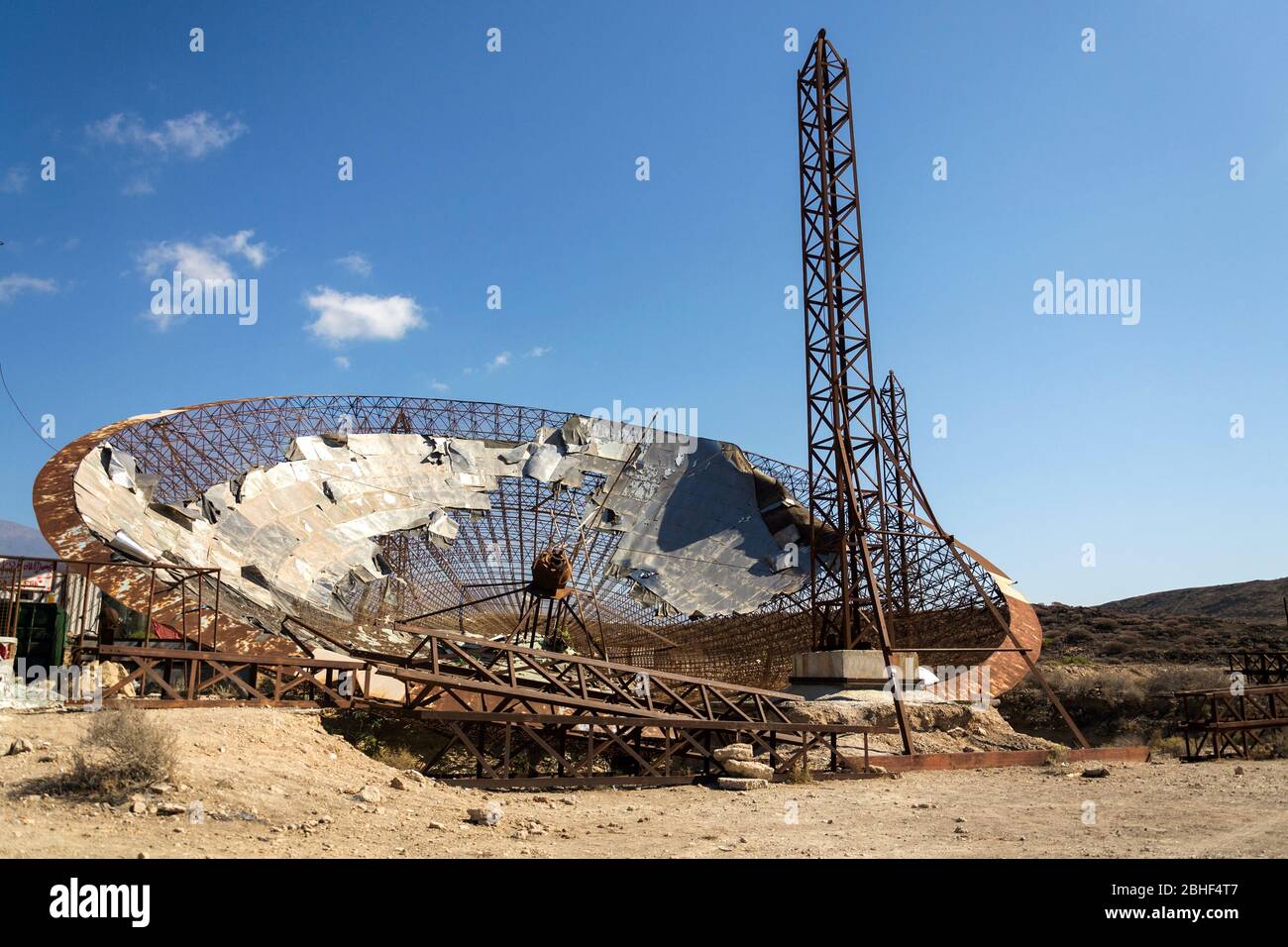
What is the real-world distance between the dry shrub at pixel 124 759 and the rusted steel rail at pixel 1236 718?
2358 cm

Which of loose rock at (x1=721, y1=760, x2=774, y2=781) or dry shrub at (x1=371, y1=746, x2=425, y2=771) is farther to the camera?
dry shrub at (x1=371, y1=746, x2=425, y2=771)

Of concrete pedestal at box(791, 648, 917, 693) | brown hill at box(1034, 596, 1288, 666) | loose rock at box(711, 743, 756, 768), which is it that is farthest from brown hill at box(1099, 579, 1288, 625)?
loose rock at box(711, 743, 756, 768)

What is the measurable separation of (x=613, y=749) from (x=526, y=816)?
22.5ft

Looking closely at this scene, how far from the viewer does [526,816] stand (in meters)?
12.1

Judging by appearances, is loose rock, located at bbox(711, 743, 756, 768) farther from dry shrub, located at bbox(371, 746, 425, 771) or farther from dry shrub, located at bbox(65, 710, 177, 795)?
dry shrub, located at bbox(65, 710, 177, 795)

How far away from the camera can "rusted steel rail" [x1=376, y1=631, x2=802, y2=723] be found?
1520 centimetres

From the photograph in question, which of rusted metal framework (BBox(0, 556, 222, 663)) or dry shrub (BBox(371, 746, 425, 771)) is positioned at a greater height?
rusted metal framework (BBox(0, 556, 222, 663))

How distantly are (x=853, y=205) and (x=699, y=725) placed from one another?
57.2 ft

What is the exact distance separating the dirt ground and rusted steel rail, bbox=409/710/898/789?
69 cm

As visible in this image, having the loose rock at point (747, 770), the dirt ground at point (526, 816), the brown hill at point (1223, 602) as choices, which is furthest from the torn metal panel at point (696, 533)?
the brown hill at point (1223, 602)

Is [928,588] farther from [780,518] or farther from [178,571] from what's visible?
[178,571]
